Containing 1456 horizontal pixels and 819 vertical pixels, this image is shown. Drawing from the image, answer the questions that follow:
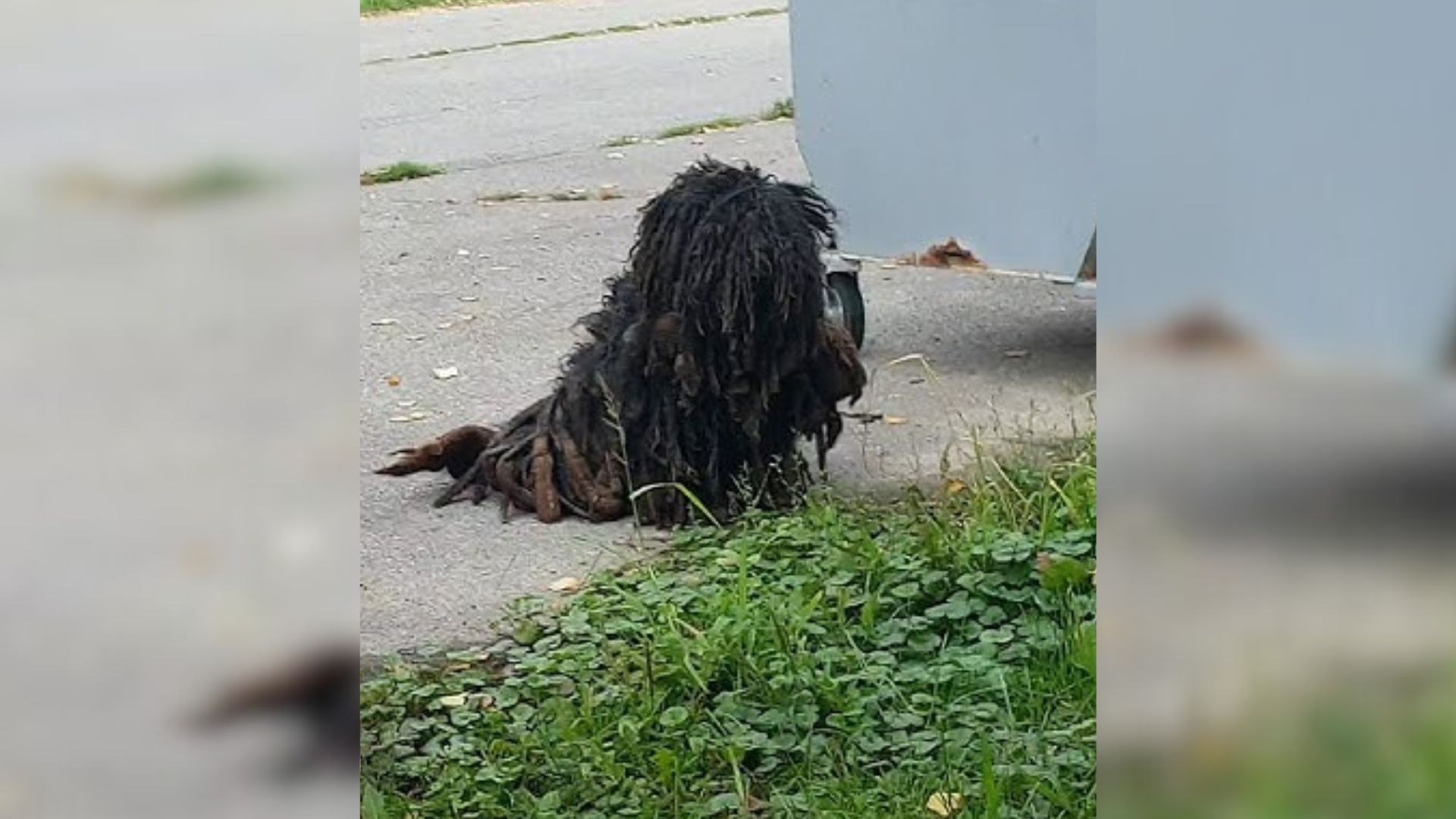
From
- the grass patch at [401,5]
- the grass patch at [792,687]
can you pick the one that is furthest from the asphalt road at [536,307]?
the grass patch at [401,5]

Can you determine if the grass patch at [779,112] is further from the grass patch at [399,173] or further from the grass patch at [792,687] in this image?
the grass patch at [792,687]

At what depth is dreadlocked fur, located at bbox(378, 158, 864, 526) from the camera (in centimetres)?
436

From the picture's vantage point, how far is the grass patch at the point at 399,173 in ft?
30.2

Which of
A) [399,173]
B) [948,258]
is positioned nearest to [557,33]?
[399,173]

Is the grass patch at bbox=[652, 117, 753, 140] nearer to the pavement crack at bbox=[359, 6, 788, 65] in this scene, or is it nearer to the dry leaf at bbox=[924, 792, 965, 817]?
the pavement crack at bbox=[359, 6, 788, 65]

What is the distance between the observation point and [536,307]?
6.87 m
